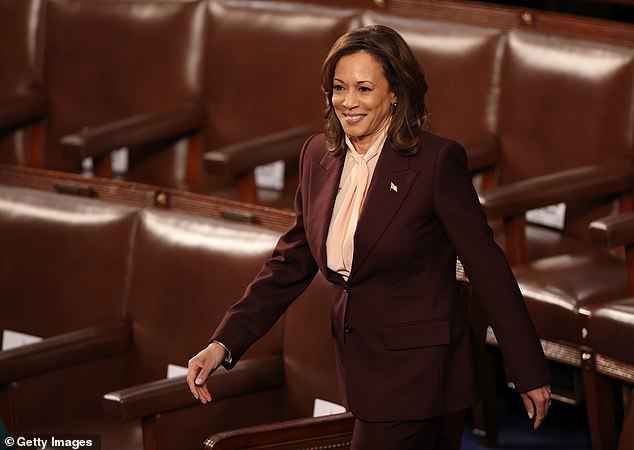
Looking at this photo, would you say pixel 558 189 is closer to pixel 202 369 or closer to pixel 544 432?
pixel 544 432

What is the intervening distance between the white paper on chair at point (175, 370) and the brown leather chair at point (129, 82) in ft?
2.11

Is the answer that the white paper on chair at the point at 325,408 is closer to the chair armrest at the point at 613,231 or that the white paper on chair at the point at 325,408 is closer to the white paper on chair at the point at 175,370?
the white paper on chair at the point at 175,370

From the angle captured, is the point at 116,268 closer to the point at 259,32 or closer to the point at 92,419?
the point at 92,419

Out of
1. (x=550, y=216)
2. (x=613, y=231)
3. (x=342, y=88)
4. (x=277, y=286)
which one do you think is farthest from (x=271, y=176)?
(x=342, y=88)

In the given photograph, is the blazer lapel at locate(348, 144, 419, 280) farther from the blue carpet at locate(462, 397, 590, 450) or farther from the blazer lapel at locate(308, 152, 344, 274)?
the blue carpet at locate(462, 397, 590, 450)

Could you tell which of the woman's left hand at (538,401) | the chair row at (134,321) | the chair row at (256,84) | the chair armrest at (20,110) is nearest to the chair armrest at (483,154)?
the chair row at (256,84)

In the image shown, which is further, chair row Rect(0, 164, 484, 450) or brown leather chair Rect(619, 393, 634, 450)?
chair row Rect(0, 164, 484, 450)

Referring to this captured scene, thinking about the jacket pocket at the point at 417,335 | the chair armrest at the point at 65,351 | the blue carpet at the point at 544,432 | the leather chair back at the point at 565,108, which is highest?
the leather chair back at the point at 565,108

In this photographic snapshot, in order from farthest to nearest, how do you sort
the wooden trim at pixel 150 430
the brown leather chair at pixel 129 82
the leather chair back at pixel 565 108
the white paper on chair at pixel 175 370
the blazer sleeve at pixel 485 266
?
the brown leather chair at pixel 129 82 < the leather chair back at pixel 565 108 < the white paper on chair at pixel 175 370 < the wooden trim at pixel 150 430 < the blazer sleeve at pixel 485 266

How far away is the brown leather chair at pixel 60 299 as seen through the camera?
5.46 ft

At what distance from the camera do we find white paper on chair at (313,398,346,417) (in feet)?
5.00

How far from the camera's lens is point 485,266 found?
119 cm

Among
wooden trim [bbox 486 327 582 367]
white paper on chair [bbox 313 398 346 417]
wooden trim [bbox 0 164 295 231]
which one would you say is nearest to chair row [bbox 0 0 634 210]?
wooden trim [bbox 0 164 295 231]

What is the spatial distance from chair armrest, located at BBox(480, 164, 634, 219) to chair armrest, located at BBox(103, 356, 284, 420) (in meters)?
0.40
